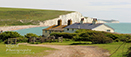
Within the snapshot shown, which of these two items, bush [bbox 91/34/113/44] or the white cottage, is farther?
the white cottage

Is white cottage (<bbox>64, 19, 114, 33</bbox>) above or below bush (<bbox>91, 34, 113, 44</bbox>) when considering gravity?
below

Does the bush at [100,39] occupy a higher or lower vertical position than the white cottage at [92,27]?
higher

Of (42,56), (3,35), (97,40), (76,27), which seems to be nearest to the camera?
(42,56)

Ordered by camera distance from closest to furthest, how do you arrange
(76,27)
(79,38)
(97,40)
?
(97,40)
(79,38)
(76,27)

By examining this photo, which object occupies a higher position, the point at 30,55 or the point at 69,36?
the point at 30,55

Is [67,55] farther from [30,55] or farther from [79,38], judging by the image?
[79,38]

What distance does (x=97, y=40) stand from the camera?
104 feet

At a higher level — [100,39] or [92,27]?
[100,39]

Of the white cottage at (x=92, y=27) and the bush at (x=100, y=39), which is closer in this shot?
the bush at (x=100, y=39)

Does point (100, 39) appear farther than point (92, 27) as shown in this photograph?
No

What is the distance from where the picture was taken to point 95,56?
18281mm

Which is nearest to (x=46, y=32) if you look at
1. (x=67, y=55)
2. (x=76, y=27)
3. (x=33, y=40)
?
(x=76, y=27)

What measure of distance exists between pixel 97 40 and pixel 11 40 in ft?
50.2

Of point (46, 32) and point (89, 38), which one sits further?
point (46, 32)
